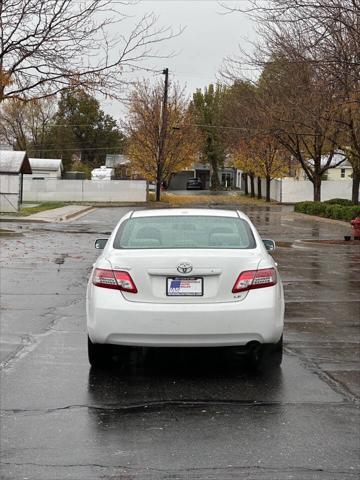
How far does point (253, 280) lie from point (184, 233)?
1.02m

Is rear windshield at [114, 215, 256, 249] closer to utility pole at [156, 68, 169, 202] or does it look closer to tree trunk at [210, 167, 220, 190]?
utility pole at [156, 68, 169, 202]

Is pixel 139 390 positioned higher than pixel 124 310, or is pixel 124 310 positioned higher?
pixel 124 310

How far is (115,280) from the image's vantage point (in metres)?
6.05

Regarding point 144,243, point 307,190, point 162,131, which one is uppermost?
point 162,131

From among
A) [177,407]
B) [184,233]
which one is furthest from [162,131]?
[177,407]

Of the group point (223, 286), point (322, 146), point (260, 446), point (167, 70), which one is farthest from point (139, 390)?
point (167, 70)

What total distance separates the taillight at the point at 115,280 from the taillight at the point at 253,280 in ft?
3.00

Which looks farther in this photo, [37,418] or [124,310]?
[124,310]

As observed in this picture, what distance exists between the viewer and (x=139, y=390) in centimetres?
586

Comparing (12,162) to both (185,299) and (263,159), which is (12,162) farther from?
(185,299)

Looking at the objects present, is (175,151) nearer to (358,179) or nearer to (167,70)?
(167,70)

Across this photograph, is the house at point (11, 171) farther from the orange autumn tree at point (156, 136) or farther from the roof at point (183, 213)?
the roof at point (183, 213)

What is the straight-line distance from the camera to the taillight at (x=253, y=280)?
602 centimetres

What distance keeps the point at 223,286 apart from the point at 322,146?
33850 mm
